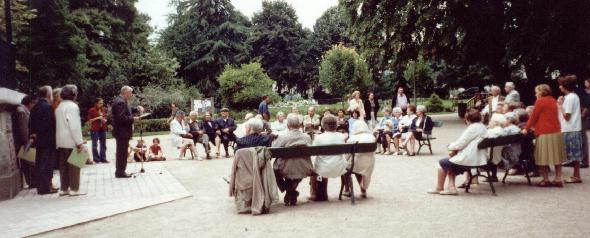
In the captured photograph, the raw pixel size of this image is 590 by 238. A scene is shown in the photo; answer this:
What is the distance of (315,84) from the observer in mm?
72625

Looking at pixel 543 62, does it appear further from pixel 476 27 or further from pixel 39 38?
pixel 39 38

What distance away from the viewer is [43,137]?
9.39m

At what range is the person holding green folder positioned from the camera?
30.1 ft

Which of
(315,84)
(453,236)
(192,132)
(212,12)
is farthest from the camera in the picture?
(315,84)

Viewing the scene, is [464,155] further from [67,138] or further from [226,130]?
[226,130]

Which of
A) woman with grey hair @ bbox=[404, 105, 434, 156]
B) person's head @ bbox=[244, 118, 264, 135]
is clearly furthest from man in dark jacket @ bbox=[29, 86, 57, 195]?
woman with grey hair @ bbox=[404, 105, 434, 156]

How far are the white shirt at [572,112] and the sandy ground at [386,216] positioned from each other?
96cm

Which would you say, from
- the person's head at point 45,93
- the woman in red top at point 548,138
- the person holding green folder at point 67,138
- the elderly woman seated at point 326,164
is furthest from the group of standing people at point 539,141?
the person's head at point 45,93

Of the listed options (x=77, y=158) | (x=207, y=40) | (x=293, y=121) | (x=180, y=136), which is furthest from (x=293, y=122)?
(x=207, y=40)

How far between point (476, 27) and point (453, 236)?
19.3m

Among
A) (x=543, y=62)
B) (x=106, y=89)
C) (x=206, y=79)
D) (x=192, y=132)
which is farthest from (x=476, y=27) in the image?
(x=206, y=79)

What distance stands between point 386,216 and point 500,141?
2.69 m

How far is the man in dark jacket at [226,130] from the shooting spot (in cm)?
1590

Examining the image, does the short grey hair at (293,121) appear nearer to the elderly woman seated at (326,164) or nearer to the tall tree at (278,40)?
the elderly woman seated at (326,164)
